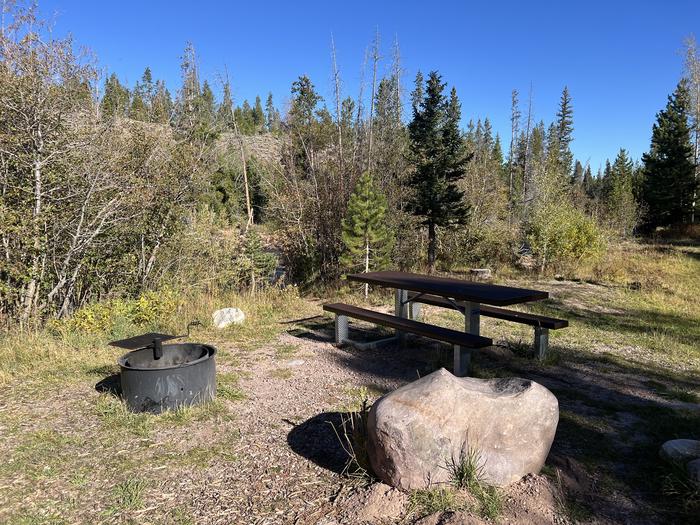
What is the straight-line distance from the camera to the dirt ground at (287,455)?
243cm

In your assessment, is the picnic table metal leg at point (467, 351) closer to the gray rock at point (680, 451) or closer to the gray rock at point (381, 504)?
the gray rock at point (680, 451)

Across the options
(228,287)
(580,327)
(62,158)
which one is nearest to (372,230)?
(228,287)

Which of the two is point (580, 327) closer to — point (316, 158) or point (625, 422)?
point (625, 422)

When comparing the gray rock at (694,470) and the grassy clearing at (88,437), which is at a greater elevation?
the gray rock at (694,470)

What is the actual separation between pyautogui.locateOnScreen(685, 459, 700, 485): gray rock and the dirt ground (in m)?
0.17

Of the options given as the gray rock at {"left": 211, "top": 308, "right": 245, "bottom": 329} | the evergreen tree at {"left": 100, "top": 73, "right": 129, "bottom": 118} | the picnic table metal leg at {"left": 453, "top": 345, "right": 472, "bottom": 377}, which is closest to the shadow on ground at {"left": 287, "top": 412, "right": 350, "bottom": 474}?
the picnic table metal leg at {"left": 453, "top": 345, "right": 472, "bottom": 377}

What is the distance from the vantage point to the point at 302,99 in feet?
43.7

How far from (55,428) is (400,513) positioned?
8.64 ft

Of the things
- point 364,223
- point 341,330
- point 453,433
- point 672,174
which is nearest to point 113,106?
point 364,223

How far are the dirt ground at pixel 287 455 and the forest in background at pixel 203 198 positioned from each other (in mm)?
2426

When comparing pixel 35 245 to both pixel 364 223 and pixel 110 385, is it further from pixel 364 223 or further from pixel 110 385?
pixel 364 223

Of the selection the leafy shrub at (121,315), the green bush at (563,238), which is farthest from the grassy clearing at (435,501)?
the green bush at (563,238)

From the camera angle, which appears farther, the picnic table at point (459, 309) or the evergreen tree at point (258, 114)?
the evergreen tree at point (258, 114)

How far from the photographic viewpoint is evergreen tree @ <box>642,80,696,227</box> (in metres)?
25.0
